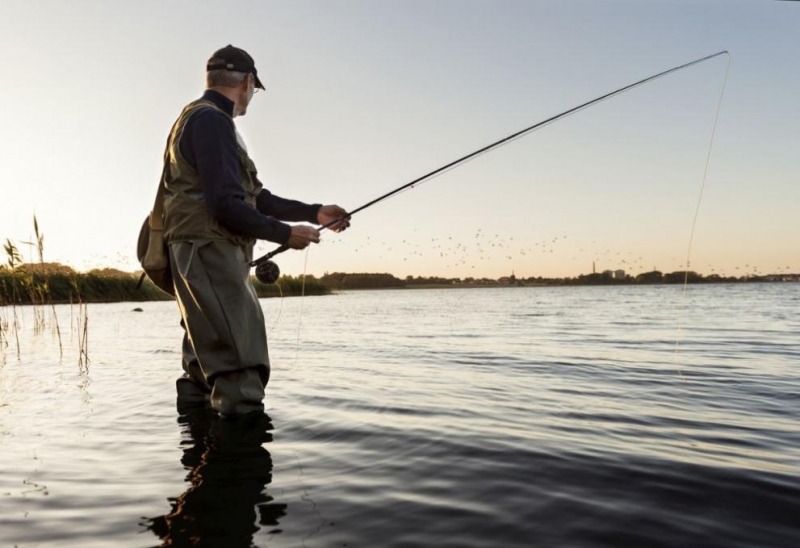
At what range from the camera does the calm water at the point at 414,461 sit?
250 cm

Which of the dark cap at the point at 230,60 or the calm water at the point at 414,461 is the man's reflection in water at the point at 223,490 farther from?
the dark cap at the point at 230,60

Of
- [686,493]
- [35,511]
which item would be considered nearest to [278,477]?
[35,511]

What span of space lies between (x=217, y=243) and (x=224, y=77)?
1.29 meters

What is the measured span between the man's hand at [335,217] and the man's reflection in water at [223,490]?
1.62 metres

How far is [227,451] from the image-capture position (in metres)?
3.71

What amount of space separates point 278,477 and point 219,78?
2966 millimetres

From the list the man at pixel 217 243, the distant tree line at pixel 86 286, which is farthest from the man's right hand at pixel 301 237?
the distant tree line at pixel 86 286

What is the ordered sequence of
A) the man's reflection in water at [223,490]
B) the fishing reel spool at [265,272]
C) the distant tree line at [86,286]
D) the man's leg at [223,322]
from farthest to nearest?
the distant tree line at [86,286] < the fishing reel spool at [265,272] < the man's leg at [223,322] < the man's reflection in water at [223,490]

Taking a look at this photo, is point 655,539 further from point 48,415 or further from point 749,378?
point 749,378

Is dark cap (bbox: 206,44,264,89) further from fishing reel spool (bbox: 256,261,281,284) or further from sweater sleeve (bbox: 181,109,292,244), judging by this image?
fishing reel spool (bbox: 256,261,281,284)

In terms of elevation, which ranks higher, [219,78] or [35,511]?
[219,78]

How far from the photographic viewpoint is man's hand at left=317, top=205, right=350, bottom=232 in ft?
16.4

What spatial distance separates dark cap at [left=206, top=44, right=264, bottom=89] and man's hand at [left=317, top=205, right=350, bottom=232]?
48.4 inches

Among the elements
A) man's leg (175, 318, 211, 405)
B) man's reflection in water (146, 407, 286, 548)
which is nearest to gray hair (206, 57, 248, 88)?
man's leg (175, 318, 211, 405)
